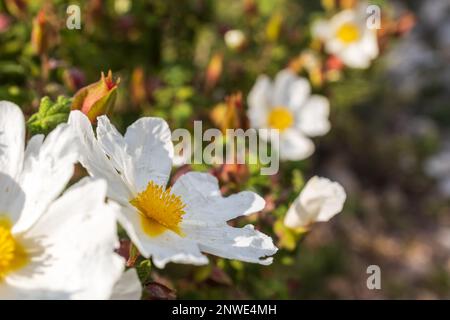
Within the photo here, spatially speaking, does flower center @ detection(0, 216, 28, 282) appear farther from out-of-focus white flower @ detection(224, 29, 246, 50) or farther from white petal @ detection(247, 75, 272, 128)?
out-of-focus white flower @ detection(224, 29, 246, 50)

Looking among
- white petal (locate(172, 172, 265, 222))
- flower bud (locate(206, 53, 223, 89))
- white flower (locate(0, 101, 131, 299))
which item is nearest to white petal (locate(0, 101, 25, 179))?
white flower (locate(0, 101, 131, 299))

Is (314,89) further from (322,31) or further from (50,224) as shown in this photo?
(50,224)

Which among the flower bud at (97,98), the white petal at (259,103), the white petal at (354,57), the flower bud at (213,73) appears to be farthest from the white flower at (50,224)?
the white petal at (354,57)

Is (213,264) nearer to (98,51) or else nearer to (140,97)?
(140,97)

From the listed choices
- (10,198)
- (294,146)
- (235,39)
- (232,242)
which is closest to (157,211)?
(232,242)

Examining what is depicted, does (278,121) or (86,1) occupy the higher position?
(86,1)

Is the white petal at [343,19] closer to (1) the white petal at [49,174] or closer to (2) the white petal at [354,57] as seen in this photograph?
(2) the white petal at [354,57]
